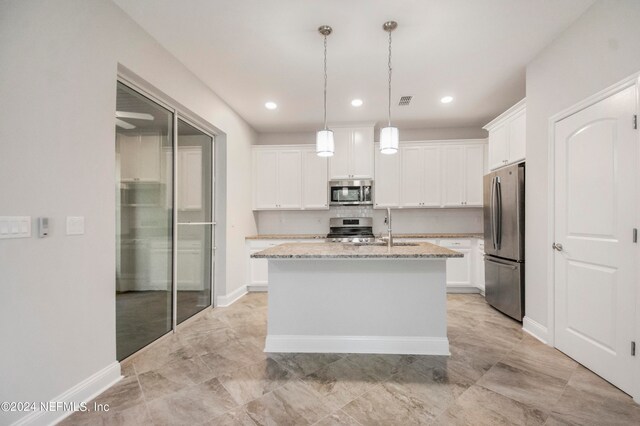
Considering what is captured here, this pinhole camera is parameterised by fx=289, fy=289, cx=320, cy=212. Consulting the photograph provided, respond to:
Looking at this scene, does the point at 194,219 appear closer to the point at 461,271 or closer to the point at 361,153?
the point at 361,153

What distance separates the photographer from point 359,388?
6.61 feet

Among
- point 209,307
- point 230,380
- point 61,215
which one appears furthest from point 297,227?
point 61,215

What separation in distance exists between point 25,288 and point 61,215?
1.44ft

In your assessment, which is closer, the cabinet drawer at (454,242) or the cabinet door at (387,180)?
the cabinet drawer at (454,242)

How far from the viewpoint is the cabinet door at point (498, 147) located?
3.55 metres

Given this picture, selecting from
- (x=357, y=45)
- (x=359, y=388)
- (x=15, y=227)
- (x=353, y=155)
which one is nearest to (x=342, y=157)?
(x=353, y=155)

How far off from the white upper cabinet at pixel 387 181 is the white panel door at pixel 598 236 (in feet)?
8.02

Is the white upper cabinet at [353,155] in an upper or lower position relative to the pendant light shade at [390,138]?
upper

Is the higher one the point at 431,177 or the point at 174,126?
the point at 174,126

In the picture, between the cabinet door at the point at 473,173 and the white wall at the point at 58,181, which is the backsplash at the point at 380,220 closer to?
the cabinet door at the point at 473,173

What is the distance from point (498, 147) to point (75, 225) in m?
4.36

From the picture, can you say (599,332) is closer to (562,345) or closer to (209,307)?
(562,345)

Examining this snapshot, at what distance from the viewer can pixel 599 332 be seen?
7.10 feet

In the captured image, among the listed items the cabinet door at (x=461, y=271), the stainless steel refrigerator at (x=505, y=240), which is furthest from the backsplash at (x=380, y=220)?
the stainless steel refrigerator at (x=505, y=240)
